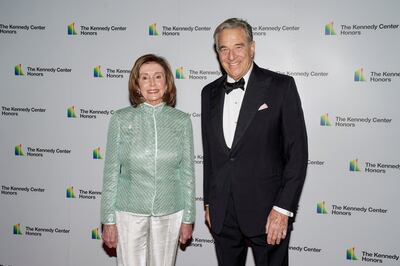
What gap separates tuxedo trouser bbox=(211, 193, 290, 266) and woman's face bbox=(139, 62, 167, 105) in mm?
805

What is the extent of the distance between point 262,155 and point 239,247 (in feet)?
2.11

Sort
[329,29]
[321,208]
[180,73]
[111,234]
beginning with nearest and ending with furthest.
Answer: [111,234], [329,29], [321,208], [180,73]

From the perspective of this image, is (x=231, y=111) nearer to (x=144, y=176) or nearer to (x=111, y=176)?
(x=144, y=176)

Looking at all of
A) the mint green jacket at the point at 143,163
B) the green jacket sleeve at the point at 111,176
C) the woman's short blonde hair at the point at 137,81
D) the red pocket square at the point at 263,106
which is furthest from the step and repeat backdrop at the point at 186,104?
the red pocket square at the point at 263,106

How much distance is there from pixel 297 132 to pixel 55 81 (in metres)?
2.49

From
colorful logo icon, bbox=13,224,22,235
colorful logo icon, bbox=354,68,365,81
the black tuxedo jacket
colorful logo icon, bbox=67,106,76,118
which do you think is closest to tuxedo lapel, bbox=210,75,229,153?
the black tuxedo jacket

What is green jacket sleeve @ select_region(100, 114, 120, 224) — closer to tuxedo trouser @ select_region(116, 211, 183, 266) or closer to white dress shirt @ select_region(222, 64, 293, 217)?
tuxedo trouser @ select_region(116, 211, 183, 266)

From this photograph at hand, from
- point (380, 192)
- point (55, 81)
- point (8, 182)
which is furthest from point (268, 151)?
point (8, 182)

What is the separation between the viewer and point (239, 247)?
Result: 2.11 m

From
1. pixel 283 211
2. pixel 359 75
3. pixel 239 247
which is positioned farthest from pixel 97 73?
pixel 359 75

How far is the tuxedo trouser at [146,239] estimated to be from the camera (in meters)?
2.10

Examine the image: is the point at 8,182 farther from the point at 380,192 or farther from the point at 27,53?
the point at 380,192

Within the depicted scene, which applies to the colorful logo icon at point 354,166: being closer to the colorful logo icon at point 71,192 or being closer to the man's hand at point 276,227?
the man's hand at point 276,227

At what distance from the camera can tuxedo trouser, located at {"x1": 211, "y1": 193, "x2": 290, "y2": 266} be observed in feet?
6.45
